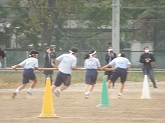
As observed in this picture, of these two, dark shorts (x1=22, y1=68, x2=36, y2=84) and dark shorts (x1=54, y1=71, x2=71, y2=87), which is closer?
dark shorts (x1=54, y1=71, x2=71, y2=87)

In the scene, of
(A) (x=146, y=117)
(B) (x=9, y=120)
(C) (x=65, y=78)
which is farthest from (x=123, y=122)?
(C) (x=65, y=78)

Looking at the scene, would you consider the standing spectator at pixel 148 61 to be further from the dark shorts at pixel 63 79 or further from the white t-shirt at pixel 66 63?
the dark shorts at pixel 63 79

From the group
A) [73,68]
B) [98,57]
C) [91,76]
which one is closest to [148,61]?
[91,76]

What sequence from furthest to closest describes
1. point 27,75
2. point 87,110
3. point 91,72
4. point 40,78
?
1. point 40,78
2. point 27,75
3. point 91,72
4. point 87,110

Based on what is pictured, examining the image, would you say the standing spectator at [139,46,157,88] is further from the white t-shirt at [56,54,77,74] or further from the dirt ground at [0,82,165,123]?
the white t-shirt at [56,54,77,74]

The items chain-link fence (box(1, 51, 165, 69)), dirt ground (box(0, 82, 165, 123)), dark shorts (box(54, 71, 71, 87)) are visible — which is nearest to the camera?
dirt ground (box(0, 82, 165, 123))

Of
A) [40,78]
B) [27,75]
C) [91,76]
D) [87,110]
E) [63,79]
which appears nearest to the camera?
[87,110]

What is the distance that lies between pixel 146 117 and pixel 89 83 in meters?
6.17

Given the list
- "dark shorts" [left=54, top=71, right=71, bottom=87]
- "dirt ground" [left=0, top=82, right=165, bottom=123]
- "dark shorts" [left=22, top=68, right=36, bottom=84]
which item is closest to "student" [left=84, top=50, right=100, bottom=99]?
"dirt ground" [left=0, top=82, right=165, bottom=123]

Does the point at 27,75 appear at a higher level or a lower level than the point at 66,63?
lower

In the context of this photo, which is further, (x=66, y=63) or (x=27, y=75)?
(x=27, y=75)

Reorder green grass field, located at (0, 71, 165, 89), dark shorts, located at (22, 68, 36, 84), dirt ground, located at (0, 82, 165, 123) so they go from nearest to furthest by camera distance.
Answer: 1. dirt ground, located at (0, 82, 165, 123)
2. dark shorts, located at (22, 68, 36, 84)
3. green grass field, located at (0, 71, 165, 89)

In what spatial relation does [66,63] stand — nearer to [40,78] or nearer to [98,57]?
[40,78]

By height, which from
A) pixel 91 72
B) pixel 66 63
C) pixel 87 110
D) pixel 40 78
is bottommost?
pixel 40 78
